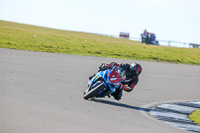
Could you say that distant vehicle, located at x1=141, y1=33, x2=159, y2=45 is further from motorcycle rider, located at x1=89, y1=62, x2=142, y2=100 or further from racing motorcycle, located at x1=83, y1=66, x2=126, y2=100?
racing motorcycle, located at x1=83, y1=66, x2=126, y2=100

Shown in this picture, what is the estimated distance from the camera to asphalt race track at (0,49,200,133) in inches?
241

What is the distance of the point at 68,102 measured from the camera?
8.70 metres

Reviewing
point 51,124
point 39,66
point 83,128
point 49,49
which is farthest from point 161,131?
point 49,49

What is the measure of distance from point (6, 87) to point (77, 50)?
17.4 metres

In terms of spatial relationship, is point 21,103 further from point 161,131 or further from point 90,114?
point 161,131

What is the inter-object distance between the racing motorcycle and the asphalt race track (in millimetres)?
257

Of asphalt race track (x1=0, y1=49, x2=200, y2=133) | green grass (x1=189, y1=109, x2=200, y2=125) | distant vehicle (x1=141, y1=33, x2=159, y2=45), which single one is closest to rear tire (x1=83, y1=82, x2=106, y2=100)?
asphalt race track (x1=0, y1=49, x2=200, y2=133)

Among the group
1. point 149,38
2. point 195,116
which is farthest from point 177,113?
point 149,38

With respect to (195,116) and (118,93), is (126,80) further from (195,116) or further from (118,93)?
(195,116)

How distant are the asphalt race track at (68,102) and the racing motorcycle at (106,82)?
0.84 feet

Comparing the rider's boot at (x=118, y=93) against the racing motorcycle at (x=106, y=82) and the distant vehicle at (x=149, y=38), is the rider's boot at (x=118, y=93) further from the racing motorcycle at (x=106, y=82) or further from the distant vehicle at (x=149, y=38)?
the distant vehicle at (x=149, y=38)

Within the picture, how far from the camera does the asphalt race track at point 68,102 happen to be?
6125mm

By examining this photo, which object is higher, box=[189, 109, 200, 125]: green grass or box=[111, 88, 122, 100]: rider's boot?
box=[111, 88, 122, 100]: rider's boot

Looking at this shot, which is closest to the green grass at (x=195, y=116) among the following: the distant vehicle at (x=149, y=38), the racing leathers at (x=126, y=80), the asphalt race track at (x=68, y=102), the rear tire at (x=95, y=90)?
the asphalt race track at (x=68, y=102)
